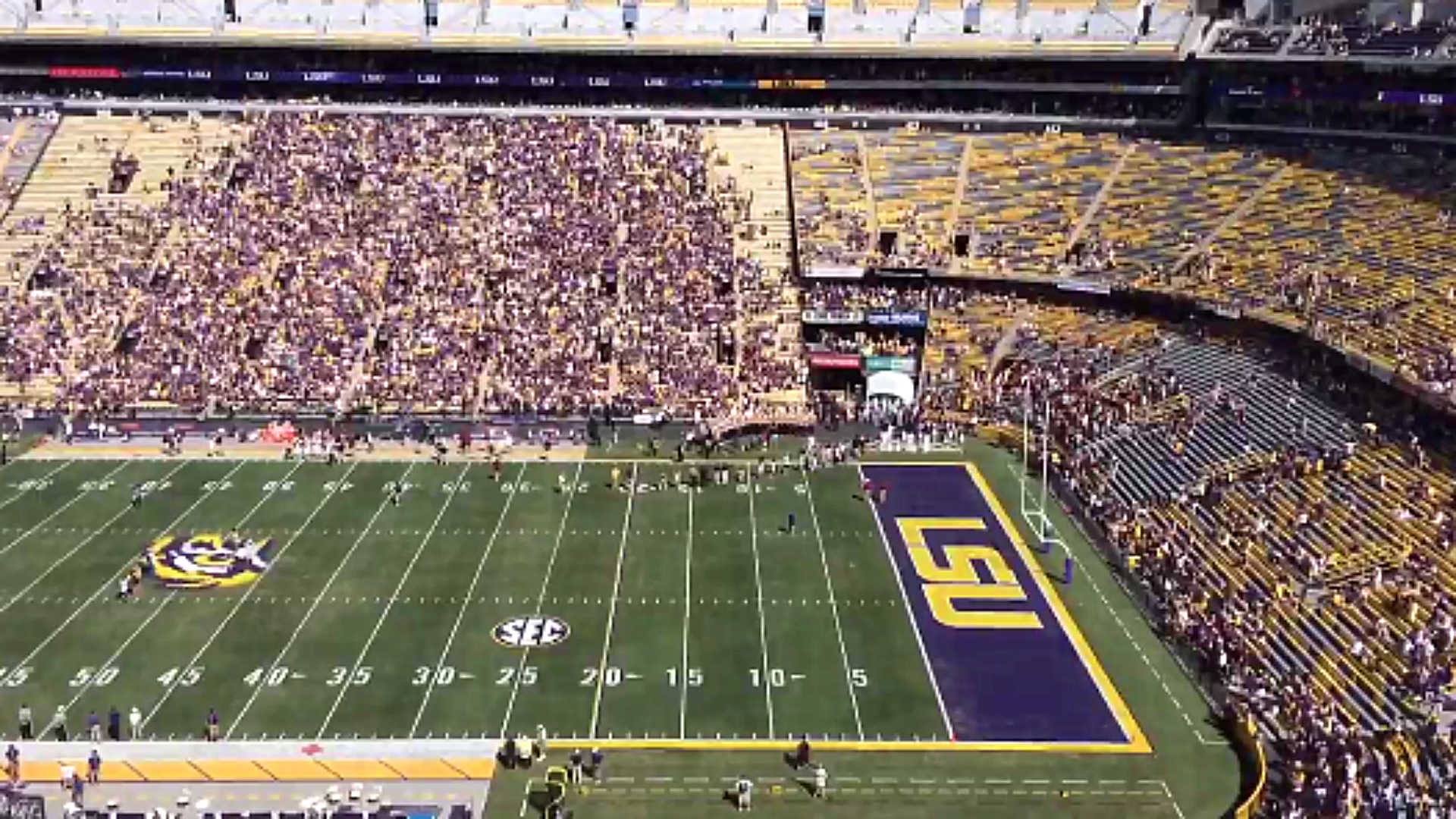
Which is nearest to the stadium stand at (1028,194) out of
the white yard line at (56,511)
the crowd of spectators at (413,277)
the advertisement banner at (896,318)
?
the advertisement banner at (896,318)

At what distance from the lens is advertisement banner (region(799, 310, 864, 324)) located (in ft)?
155

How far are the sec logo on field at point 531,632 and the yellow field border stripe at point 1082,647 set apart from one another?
9.85 meters

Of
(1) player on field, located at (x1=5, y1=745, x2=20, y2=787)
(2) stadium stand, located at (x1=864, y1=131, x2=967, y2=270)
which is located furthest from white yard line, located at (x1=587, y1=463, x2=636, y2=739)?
(2) stadium stand, located at (x1=864, y1=131, x2=967, y2=270)

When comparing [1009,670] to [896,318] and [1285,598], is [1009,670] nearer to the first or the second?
[1285,598]

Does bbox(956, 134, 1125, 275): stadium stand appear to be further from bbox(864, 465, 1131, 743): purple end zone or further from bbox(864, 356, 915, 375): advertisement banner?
bbox(864, 465, 1131, 743): purple end zone

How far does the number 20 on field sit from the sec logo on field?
754 cm

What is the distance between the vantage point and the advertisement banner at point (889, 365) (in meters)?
45.6

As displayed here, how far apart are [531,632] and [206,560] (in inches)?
324

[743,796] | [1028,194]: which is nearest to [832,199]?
[1028,194]

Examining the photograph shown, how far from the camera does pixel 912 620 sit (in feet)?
91.3

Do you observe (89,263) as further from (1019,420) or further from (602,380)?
(1019,420)

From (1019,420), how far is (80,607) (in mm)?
26205

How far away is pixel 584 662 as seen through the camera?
2547cm

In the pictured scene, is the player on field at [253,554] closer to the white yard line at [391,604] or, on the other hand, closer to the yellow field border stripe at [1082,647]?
the white yard line at [391,604]
